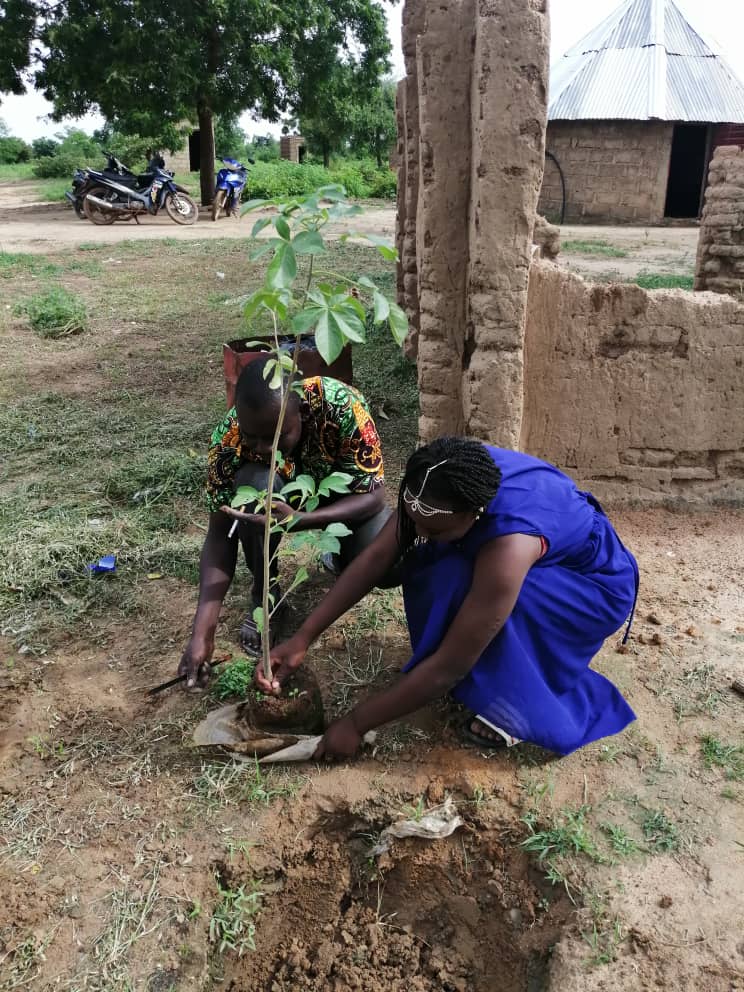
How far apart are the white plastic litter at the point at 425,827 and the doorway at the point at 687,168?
16580 millimetres

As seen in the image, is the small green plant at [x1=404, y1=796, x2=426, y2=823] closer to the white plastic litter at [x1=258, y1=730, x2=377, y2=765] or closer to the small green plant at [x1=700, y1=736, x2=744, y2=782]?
the white plastic litter at [x1=258, y1=730, x2=377, y2=765]

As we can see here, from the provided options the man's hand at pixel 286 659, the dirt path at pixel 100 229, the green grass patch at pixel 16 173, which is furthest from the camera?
the green grass patch at pixel 16 173

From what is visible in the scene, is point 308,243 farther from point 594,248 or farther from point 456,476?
point 594,248

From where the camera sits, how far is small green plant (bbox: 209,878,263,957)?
177 centimetres

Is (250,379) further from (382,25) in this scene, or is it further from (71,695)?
(382,25)

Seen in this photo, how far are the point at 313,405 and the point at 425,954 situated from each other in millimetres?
1550

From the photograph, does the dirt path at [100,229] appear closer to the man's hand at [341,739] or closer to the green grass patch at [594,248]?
the green grass patch at [594,248]

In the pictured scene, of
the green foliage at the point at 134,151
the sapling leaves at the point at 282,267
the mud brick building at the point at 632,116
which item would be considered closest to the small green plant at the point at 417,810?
the sapling leaves at the point at 282,267

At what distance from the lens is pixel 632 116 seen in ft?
43.9

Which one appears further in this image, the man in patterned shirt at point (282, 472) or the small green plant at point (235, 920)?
the man in patterned shirt at point (282, 472)

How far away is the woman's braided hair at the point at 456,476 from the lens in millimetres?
1829

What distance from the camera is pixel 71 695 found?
244cm

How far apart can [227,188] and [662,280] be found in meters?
8.99

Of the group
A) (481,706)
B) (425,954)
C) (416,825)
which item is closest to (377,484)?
(481,706)
